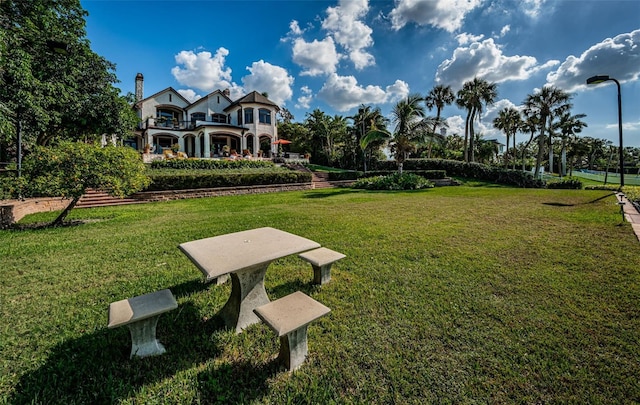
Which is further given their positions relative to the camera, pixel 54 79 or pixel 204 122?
pixel 204 122

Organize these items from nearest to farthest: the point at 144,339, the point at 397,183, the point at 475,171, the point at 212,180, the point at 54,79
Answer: the point at 144,339 → the point at 54,79 → the point at 212,180 → the point at 397,183 → the point at 475,171

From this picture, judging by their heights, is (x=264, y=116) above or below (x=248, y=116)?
above

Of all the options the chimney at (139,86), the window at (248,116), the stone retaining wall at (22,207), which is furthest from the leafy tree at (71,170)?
the chimney at (139,86)

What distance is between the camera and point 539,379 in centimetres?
217

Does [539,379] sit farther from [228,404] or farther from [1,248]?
[1,248]

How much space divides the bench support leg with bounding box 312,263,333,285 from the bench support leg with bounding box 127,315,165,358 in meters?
1.97

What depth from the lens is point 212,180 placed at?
14.9 meters

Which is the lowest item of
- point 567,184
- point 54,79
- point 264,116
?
point 567,184

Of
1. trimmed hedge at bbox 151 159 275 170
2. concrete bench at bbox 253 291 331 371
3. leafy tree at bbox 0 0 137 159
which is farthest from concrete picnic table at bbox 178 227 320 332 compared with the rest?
trimmed hedge at bbox 151 159 275 170

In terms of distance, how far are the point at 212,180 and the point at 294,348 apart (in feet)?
46.1

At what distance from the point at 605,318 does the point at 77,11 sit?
22427mm

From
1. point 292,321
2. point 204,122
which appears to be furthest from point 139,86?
point 292,321

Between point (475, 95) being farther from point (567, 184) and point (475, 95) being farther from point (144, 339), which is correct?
point (144, 339)

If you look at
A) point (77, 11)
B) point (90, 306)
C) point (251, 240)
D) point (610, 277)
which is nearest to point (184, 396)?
point (251, 240)
